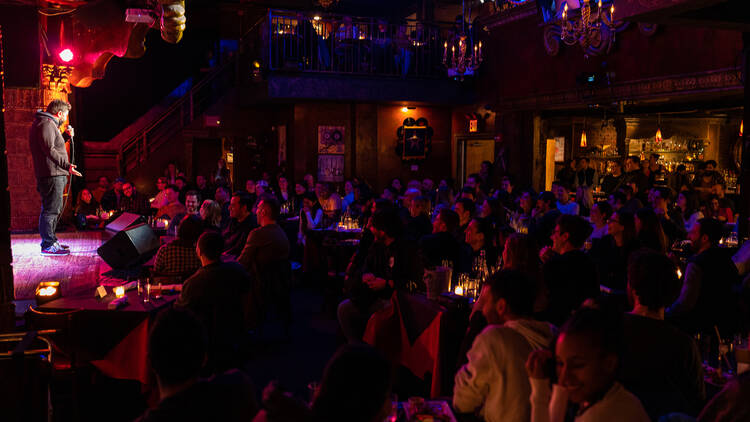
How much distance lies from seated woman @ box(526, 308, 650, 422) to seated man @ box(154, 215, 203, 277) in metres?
3.71

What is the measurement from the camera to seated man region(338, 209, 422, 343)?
4.78 m

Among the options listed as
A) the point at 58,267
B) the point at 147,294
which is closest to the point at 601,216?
the point at 147,294

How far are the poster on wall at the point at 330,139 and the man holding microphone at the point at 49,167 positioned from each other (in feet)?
23.8

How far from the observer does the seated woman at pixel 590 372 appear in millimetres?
1935

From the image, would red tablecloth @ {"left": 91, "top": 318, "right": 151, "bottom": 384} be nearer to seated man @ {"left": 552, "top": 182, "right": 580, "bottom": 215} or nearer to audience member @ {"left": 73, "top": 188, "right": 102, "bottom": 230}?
audience member @ {"left": 73, "top": 188, "right": 102, "bottom": 230}

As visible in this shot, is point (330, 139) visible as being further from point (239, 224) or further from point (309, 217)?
point (239, 224)

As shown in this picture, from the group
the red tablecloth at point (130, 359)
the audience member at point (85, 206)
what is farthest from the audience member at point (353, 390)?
the audience member at point (85, 206)

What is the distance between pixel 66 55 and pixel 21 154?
1.78 metres

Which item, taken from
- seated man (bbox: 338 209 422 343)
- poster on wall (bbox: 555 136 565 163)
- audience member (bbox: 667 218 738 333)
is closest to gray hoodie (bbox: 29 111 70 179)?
seated man (bbox: 338 209 422 343)

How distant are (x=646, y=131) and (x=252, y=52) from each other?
9527 mm

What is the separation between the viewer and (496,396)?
250cm

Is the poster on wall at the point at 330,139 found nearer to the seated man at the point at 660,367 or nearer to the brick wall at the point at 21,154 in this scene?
the brick wall at the point at 21,154

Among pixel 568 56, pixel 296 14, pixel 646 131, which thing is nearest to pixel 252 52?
pixel 296 14

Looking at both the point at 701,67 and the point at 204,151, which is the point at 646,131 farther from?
the point at 204,151
